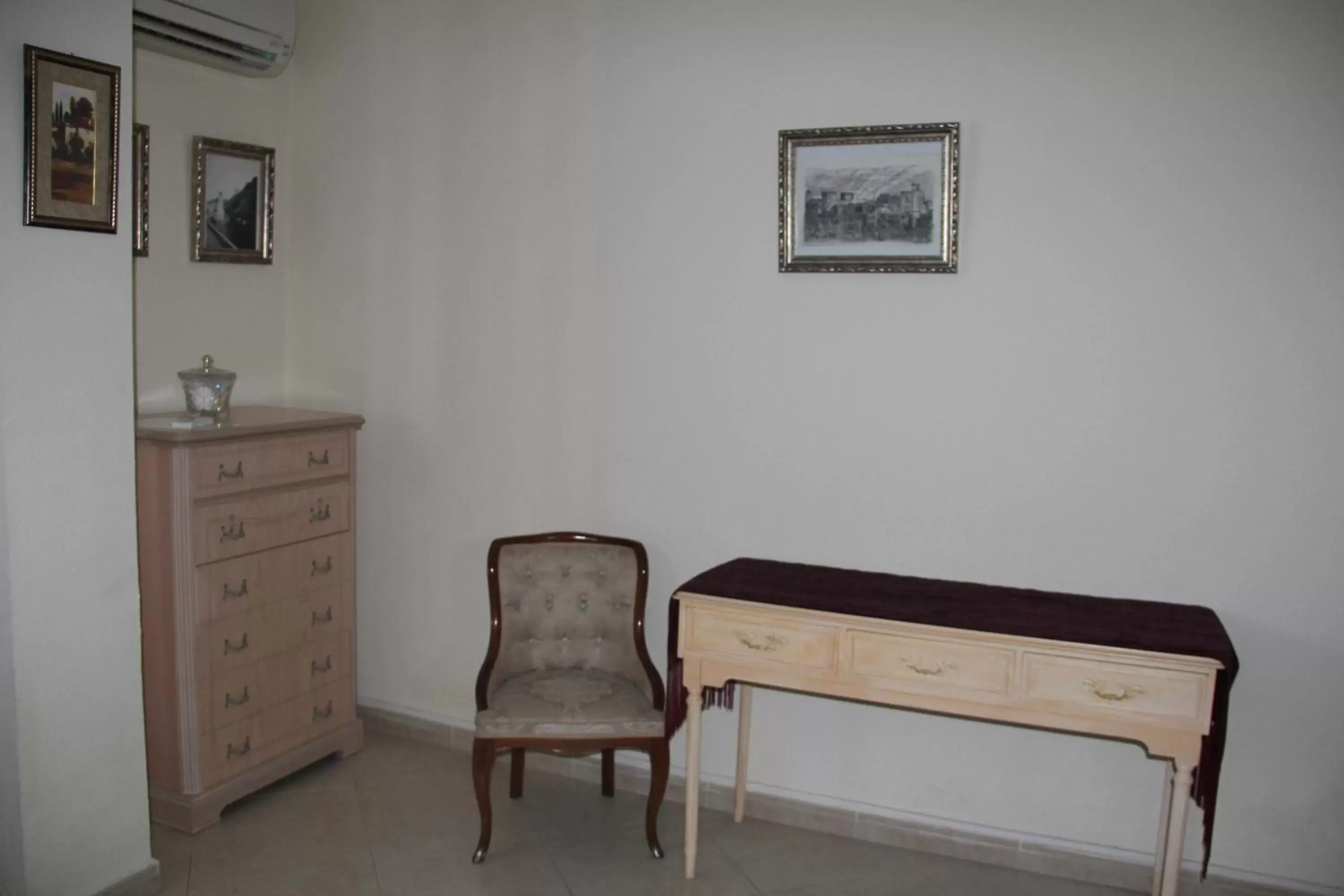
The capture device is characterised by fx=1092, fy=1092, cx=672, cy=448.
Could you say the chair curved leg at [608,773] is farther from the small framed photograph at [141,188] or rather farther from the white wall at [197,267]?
the small framed photograph at [141,188]

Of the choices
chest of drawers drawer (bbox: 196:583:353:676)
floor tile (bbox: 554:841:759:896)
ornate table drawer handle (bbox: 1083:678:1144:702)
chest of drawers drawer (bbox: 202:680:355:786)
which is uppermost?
ornate table drawer handle (bbox: 1083:678:1144:702)

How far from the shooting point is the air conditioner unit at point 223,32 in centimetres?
336

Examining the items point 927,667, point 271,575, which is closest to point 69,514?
point 271,575

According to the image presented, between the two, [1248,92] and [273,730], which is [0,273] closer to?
[273,730]

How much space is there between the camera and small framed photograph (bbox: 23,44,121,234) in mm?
2551

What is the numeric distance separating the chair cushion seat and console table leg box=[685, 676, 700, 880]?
110mm

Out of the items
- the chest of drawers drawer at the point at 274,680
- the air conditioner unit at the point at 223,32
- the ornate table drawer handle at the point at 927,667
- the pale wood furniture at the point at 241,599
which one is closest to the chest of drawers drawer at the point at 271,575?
the pale wood furniture at the point at 241,599

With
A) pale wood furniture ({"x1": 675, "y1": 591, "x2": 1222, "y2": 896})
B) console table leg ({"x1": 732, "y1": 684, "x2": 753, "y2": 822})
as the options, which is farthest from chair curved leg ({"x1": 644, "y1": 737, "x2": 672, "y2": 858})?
console table leg ({"x1": 732, "y1": 684, "x2": 753, "y2": 822})

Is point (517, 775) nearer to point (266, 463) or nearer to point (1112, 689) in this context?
point (266, 463)

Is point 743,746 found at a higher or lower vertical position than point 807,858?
higher

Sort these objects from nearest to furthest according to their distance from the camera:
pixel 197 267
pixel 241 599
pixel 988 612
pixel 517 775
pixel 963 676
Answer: pixel 963 676 → pixel 988 612 → pixel 241 599 → pixel 517 775 → pixel 197 267

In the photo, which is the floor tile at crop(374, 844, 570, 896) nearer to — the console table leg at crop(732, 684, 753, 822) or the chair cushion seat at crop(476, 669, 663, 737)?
the chair cushion seat at crop(476, 669, 663, 737)

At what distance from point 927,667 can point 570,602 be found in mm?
1218

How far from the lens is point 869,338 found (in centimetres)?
325
